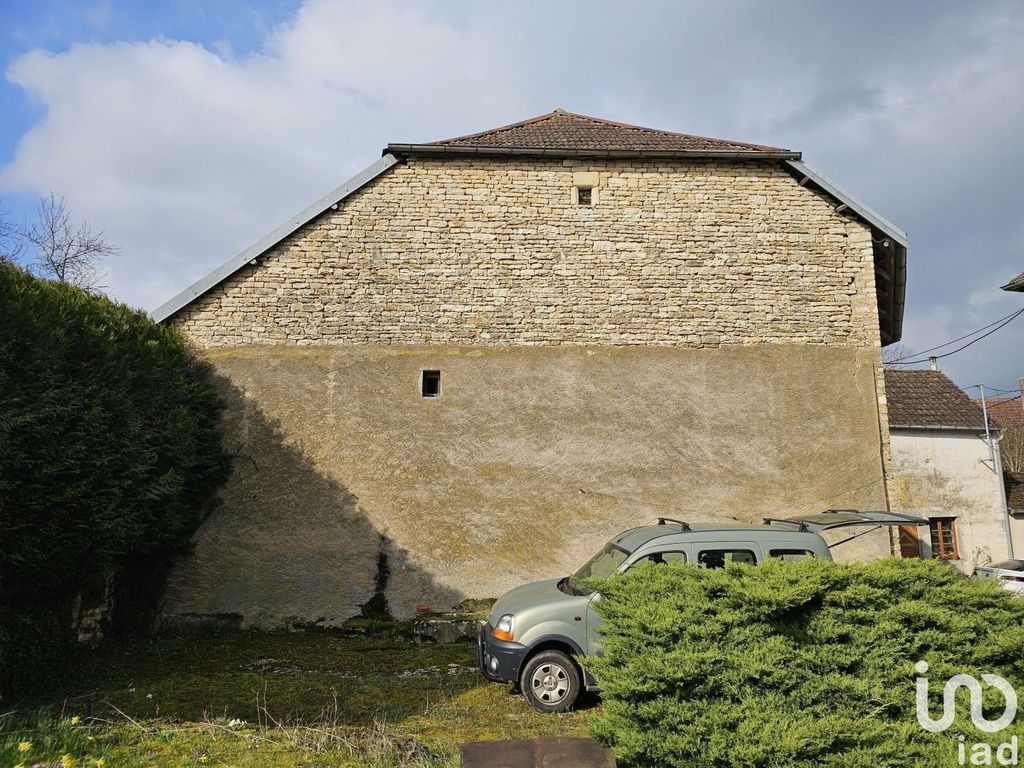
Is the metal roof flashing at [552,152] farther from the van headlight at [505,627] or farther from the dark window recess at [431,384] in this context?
the van headlight at [505,627]

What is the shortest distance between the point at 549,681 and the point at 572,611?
24.9 inches

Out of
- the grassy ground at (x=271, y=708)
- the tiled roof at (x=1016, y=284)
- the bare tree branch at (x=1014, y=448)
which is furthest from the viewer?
the bare tree branch at (x=1014, y=448)

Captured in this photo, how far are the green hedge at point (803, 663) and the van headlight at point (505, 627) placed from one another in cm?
195

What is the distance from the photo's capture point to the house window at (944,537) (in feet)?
63.4

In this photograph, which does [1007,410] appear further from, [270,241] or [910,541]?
[270,241]

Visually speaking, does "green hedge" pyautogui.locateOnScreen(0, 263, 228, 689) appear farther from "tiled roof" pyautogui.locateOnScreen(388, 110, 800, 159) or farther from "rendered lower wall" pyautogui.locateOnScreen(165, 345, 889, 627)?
"tiled roof" pyautogui.locateOnScreen(388, 110, 800, 159)

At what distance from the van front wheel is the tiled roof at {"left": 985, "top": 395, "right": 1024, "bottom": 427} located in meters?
27.7

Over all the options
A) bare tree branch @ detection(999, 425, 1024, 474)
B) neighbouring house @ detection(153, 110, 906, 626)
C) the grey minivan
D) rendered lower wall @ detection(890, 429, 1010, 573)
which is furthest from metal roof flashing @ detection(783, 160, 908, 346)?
bare tree branch @ detection(999, 425, 1024, 474)

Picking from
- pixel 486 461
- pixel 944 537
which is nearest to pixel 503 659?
pixel 486 461

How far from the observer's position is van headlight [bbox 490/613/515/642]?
6.14 m

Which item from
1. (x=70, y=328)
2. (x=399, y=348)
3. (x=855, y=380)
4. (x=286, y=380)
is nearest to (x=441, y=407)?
(x=399, y=348)

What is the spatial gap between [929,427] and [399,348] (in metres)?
16.3

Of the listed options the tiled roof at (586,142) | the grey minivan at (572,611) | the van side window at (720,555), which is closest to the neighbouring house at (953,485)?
the tiled roof at (586,142)

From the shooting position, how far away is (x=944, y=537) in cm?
1944
